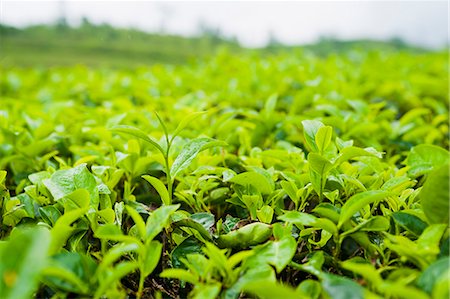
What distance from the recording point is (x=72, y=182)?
1.08 meters

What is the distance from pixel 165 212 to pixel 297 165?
1.67 feet

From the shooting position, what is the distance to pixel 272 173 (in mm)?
1220

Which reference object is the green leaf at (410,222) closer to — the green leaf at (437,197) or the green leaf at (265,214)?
the green leaf at (437,197)

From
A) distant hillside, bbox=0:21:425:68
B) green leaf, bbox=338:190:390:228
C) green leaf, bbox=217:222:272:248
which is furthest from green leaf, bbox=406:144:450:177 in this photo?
distant hillside, bbox=0:21:425:68

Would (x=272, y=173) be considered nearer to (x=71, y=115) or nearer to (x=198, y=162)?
(x=198, y=162)

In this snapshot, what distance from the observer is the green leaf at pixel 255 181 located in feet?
3.50

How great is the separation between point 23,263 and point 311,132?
730 mm

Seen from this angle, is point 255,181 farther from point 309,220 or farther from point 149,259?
point 149,259

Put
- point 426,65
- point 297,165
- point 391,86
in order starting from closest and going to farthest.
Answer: point 297,165 < point 391,86 < point 426,65

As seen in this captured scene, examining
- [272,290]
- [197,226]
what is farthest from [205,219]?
[272,290]

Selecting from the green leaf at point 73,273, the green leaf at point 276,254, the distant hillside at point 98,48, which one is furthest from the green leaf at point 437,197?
the distant hillside at point 98,48

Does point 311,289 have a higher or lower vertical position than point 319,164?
lower

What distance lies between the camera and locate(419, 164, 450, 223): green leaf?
2.83 ft

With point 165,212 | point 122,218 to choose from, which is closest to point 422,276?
point 165,212
